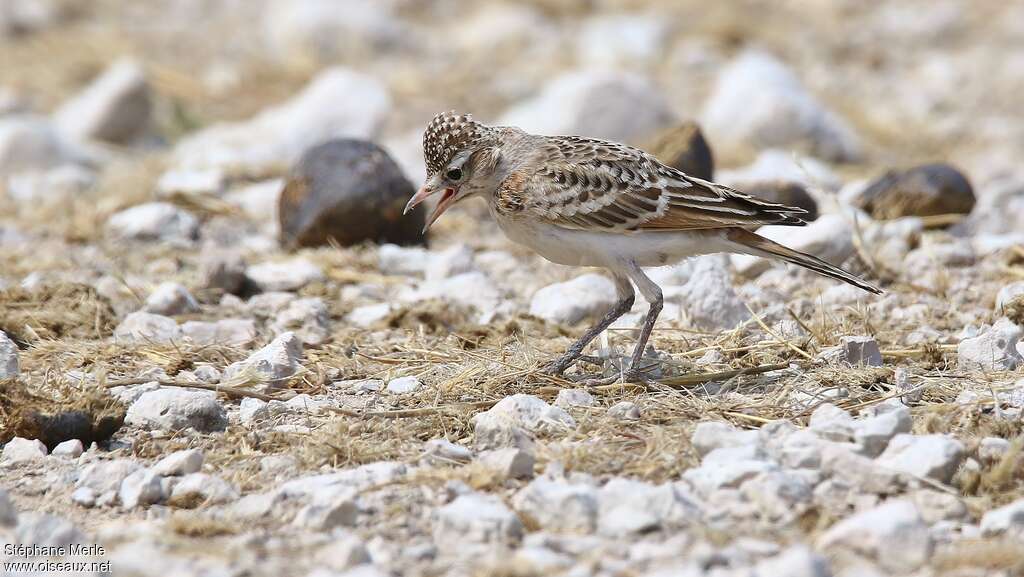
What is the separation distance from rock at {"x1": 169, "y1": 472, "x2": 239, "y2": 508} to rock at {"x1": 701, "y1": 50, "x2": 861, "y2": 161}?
6.99m

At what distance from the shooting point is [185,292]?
6957 mm

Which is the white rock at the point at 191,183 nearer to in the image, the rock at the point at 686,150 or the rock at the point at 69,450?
the rock at the point at 686,150

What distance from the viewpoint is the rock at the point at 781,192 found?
8.20 meters

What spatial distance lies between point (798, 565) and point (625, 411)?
1583 millimetres

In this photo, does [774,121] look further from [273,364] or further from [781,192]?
[273,364]

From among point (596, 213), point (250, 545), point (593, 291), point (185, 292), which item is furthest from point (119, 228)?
point (250, 545)

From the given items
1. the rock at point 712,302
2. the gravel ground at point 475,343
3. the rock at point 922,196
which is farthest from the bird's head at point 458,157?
the rock at point 922,196

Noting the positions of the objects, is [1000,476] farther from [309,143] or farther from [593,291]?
[309,143]

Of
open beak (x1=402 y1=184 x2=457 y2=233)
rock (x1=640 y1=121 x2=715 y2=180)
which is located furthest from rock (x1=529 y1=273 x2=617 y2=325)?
rock (x1=640 y1=121 x2=715 y2=180)

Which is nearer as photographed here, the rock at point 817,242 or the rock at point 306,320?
the rock at point 306,320

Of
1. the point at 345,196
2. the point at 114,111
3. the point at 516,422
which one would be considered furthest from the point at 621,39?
the point at 516,422

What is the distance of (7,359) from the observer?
5.47 meters

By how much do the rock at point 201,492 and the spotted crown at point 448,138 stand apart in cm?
212

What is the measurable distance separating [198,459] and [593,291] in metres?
2.89
